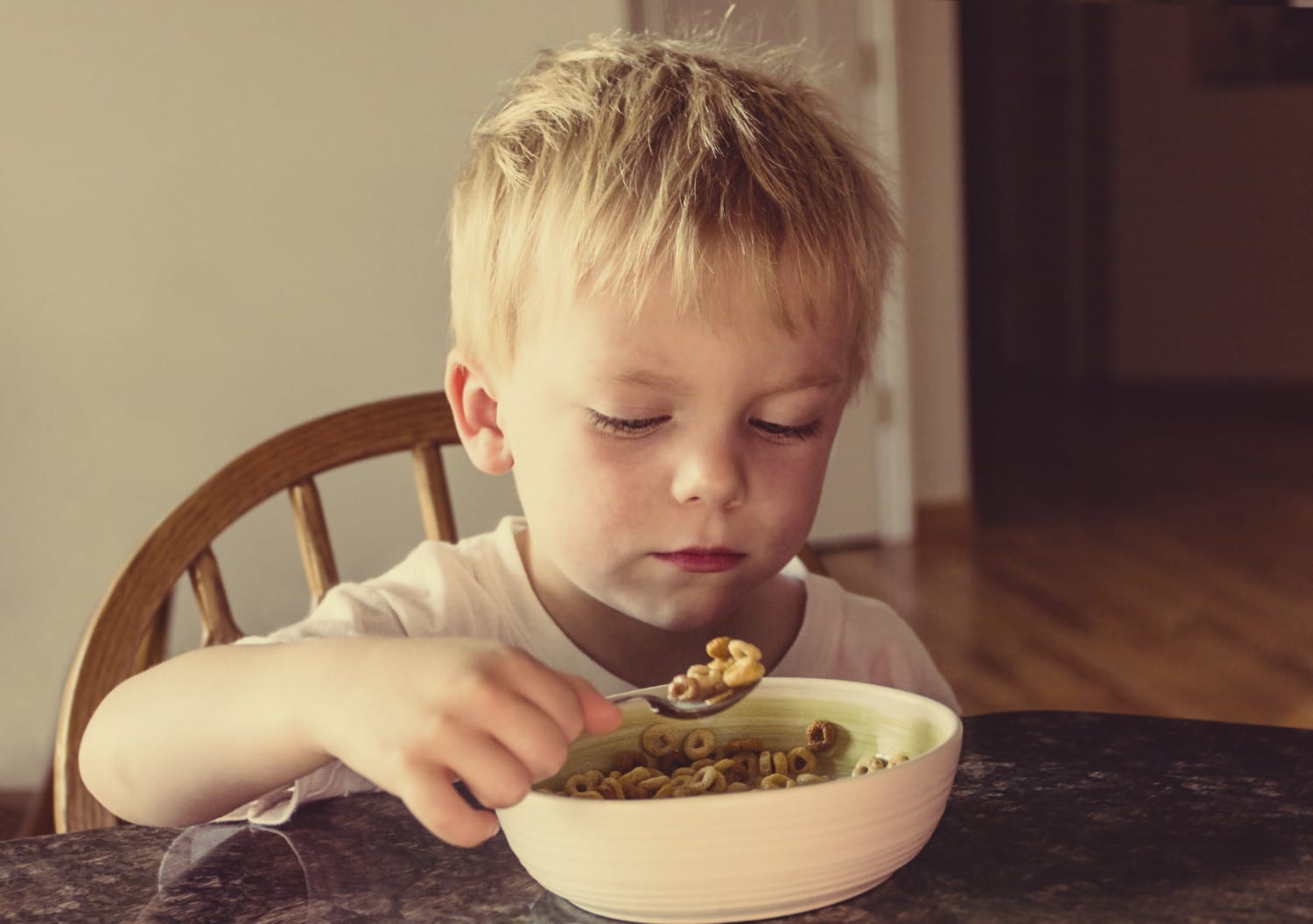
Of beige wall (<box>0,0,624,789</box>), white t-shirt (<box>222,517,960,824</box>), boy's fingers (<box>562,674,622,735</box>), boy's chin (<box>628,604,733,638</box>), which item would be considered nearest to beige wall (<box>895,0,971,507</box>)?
beige wall (<box>0,0,624,789</box>)

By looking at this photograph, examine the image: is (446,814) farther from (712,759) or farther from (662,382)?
(662,382)

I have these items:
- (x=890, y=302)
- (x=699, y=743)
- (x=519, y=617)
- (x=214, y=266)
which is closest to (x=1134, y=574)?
(x=890, y=302)

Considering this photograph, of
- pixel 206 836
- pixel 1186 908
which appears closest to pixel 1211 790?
pixel 1186 908

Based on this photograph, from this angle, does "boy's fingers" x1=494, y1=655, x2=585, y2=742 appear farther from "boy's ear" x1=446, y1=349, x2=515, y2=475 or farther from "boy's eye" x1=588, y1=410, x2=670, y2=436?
"boy's ear" x1=446, y1=349, x2=515, y2=475

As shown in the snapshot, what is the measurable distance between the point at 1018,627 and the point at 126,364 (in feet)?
6.40

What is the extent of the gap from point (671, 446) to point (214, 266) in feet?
A: 4.78

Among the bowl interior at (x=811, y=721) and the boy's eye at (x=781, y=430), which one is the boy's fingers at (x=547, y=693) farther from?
the boy's eye at (x=781, y=430)

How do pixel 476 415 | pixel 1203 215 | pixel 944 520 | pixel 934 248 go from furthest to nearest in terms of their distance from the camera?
pixel 1203 215 → pixel 944 520 → pixel 934 248 → pixel 476 415

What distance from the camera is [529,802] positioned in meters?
0.51

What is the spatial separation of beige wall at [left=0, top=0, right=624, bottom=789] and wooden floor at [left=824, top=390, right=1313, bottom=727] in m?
1.22

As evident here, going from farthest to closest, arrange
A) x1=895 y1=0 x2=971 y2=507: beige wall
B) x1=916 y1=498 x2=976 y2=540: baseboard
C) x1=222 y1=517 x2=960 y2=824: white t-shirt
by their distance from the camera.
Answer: x1=916 y1=498 x2=976 y2=540: baseboard, x1=895 y1=0 x2=971 y2=507: beige wall, x1=222 y1=517 x2=960 y2=824: white t-shirt

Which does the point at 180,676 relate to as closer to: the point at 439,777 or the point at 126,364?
the point at 439,777

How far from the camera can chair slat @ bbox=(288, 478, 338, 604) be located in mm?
1057

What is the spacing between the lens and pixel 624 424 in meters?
0.72
